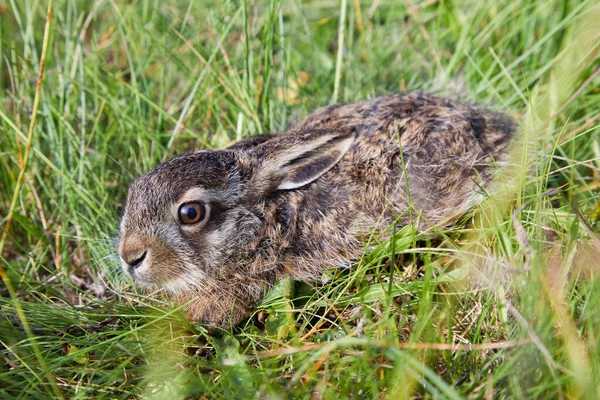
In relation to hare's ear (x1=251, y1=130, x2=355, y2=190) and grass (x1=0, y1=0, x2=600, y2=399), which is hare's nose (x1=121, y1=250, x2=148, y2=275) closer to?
grass (x1=0, y1=0, x2=600, y2=399)

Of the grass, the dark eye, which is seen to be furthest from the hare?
the grass

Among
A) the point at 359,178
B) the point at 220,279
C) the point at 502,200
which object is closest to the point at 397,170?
the point at 359,178

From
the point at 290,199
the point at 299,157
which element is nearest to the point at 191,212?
the point at 290,199

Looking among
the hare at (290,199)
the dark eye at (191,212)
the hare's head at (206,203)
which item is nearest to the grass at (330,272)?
the hare at (290,199)

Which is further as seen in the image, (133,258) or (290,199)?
(290,199)

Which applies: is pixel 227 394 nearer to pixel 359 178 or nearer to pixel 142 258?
pixel 142 258

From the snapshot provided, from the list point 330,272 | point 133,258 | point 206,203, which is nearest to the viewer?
point 133,258

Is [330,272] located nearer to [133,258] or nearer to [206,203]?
[206,203]
